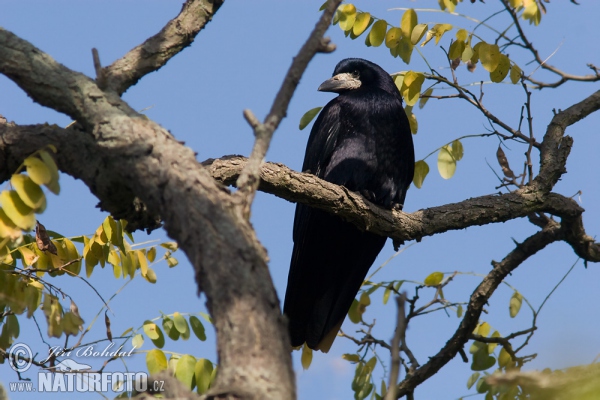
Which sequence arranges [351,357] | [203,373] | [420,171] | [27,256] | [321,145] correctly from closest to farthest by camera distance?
[27,256]
[203,373]
[351,357]
[420,171]
[321,145]

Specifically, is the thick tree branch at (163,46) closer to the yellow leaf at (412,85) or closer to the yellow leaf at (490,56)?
the yellow leaf at (412,85)

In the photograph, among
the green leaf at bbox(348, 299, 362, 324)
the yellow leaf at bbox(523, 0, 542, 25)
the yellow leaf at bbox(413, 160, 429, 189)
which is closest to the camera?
the yellow leaf at bbox(523, 0, 542, 25)

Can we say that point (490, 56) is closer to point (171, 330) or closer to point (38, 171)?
point (171, 330)

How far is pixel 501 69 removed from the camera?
12.7 feet

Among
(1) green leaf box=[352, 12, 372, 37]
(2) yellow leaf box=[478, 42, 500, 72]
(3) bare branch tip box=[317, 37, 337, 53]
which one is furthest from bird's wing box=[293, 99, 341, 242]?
(3) bare branch tip box=[317, 37, 337, 53]

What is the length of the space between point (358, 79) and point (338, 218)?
1561 mm

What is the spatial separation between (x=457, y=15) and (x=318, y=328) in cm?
224

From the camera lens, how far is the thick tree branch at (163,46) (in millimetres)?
2576

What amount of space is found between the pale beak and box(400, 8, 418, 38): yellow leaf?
4.85 ft

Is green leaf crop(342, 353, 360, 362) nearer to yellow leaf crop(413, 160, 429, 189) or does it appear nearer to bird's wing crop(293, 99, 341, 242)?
bird's wing crop(293, 99, 341, 242)

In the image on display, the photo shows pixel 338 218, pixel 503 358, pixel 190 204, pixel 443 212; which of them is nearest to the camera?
pixel 190 204

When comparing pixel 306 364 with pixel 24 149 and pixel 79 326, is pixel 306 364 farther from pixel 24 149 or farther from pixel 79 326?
pixel 24 149

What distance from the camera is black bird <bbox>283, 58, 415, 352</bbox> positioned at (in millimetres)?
4488

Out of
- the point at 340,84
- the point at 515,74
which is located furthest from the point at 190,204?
the point at 340,84
